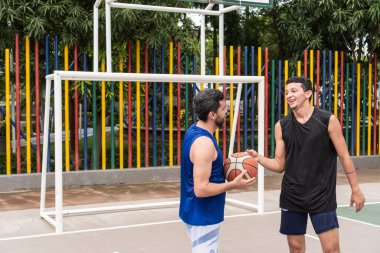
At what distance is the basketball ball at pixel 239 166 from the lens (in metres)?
3.80

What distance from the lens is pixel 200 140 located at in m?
3.34

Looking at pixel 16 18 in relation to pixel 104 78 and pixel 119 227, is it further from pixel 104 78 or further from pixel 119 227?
pixel 119 227

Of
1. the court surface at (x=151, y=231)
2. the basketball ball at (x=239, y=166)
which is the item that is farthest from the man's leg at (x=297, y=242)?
the court surface at (x=151, y=231)

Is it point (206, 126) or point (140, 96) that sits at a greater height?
point (140, 96)

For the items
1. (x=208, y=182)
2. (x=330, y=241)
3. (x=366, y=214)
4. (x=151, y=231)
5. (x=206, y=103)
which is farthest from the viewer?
(x=366, y=214)

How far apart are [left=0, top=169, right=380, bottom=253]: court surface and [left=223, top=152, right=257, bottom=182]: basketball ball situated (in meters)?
1.74

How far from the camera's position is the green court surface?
7285 millimetres

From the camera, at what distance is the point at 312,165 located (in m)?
4.06

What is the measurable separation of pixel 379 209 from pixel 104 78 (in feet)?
14.8

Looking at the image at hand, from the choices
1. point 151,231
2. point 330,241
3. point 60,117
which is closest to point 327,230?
point 330,241

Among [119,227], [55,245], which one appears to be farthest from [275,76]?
[55,245]

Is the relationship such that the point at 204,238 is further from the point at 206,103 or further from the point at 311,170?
the point at 311,170

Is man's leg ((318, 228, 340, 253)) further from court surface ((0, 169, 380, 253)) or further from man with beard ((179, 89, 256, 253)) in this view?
court surface ((0, 169, 380, 253))

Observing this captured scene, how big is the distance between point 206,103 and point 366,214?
5100 mm
